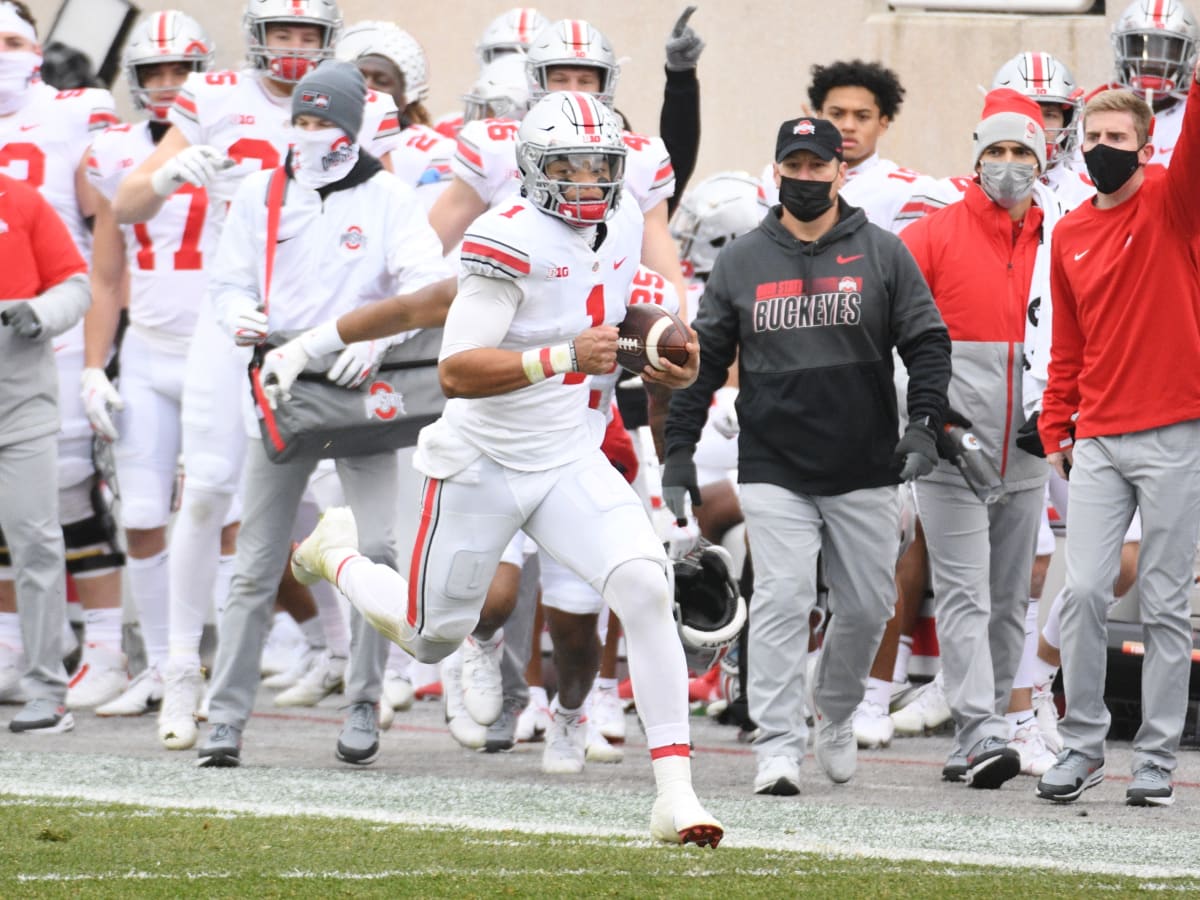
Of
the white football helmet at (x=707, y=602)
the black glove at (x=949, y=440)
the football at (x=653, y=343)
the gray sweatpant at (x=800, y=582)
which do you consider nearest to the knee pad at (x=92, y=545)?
the white football helmet at (x=707, y=602)

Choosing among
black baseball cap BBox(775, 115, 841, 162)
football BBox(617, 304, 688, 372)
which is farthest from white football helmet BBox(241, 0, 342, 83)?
football BBox(617, 304, 688, 372)

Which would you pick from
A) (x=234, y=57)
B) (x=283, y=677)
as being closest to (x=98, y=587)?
(x=283, y=677)

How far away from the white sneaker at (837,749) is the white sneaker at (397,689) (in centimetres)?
212

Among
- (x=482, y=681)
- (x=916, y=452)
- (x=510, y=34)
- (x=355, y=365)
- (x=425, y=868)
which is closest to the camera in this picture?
(x=425, y=868)

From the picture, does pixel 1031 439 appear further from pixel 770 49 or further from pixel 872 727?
pixel 770 49

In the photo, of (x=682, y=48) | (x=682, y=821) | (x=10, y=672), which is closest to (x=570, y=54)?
(x=682, y=48)

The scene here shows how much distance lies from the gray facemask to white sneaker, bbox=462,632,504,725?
6.73ft

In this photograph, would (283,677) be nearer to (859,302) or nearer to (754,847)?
(859,302)

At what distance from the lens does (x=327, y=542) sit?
22.1 feet

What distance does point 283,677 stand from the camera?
9.29 m

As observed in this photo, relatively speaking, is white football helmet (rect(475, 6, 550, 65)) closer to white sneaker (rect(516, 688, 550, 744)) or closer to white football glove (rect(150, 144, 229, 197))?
white football glove (rect(150, 144, 229, 197))

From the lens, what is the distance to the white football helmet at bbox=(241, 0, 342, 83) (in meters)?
8.13

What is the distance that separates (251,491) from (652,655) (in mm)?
2017

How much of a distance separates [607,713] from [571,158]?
2.55 meters
